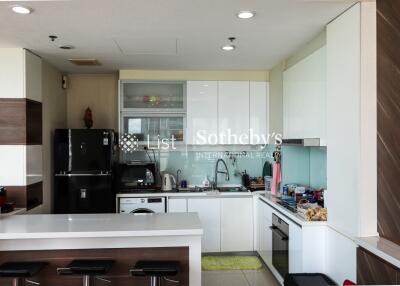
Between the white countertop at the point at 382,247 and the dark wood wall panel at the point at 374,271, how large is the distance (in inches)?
1.6

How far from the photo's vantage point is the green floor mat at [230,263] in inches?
166

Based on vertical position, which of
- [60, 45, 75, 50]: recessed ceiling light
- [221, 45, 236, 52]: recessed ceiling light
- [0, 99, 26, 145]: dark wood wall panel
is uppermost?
[221, 45, 236, 52]: recessed ceiling light

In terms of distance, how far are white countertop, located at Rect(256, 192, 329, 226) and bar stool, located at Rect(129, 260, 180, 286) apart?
112 cm

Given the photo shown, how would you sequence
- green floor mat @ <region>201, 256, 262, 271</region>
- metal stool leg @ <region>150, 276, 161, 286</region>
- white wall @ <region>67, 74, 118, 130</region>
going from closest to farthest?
metal stool leg @ <region>150, 276, 161, 286</region>, green floor mat @ <region>201, 256, 262, 271</region>, white wall @ <region>67, 74, 118, 130</region>

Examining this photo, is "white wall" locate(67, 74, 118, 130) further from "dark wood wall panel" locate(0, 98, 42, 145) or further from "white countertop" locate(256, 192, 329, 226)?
"white countertop" locate(256, 192, 329, 226)

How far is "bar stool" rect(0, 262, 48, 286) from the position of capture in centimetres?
243

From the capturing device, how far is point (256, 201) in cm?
452

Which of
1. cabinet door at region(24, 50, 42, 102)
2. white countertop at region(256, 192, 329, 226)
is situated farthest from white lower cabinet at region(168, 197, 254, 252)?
cabinet door at region(24, 50, 42, 102)

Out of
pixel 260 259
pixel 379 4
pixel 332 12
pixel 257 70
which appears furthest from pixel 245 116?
pixel 379 4

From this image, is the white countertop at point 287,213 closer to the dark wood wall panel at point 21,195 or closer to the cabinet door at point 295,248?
the cabinet door at point 295,248

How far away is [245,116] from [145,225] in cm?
252

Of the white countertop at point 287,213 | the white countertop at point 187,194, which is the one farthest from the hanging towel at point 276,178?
Result: the white countertop at point 187,194

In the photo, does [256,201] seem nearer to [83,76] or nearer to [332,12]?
[332,12]

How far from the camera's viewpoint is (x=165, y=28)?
9.72 feet
